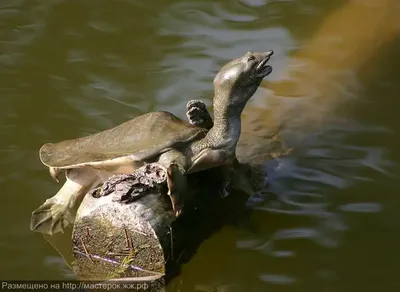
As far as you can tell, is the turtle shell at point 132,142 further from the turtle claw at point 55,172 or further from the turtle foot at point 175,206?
the turtle foot at point 175,206

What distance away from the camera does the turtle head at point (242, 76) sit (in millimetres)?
2980

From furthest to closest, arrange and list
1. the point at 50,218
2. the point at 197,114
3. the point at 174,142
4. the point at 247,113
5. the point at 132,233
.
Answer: the point at 247,113
the point at 50,218
the point at 197,114
the point at 174,142
the point at 132,233

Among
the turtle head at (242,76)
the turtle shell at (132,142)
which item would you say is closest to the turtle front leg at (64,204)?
the turtle shell at (132,142)

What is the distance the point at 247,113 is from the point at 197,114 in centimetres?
76

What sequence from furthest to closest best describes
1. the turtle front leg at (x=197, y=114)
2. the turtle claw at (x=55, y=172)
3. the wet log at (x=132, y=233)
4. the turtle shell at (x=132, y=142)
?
the turtle claw at (x=55, y=172) → the turtle front leg at (x=197, y=114) → the turtle shell at (x=132, y=142) → the wet log at (x=132, y=233)

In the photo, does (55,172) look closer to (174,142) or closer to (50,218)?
(50,218)

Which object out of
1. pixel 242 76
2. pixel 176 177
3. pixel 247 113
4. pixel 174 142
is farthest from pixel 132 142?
pixel 247 113

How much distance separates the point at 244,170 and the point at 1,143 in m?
1.39

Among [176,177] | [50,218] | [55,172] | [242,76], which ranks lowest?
[50,218]

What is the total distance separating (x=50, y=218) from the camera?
3252 mm

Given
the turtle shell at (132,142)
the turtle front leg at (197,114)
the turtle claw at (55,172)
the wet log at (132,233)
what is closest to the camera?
the wet log at (132,233)

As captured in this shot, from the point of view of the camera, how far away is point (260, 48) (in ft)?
15.2

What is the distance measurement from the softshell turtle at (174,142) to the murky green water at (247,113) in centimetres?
35

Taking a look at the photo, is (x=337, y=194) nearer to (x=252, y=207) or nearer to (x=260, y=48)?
(x=252, y=207)
